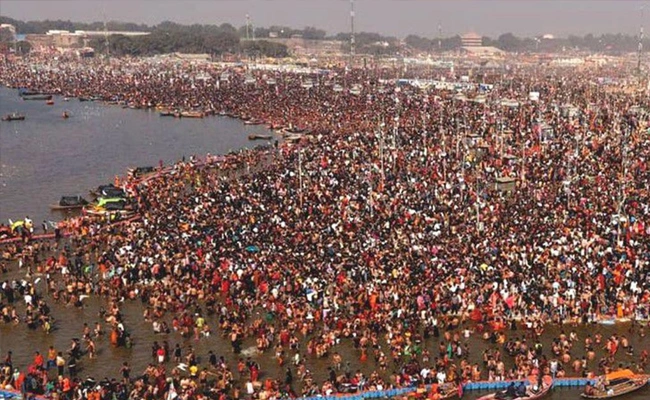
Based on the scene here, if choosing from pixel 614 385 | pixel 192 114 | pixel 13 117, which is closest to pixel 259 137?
pixel 192 114

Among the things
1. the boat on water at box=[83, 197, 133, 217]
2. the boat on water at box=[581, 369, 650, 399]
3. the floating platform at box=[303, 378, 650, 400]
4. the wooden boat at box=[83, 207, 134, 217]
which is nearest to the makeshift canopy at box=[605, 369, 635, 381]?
the boat on water at box=[581, 369, 650, 399]

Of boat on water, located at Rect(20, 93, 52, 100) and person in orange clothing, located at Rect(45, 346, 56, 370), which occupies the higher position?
boat on water, located at Rect(20, 93, 52, 100)

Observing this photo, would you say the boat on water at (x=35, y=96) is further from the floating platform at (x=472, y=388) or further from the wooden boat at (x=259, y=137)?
the floating platform at (x=472, y=388)

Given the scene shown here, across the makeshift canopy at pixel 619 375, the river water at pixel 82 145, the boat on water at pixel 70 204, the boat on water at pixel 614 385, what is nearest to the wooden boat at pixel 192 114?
the river water at pixel 82 145

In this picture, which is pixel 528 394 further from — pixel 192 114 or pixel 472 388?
pixel 192 114

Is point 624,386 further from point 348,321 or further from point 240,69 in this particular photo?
point 240,69

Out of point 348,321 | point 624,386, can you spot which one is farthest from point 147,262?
point 624,386

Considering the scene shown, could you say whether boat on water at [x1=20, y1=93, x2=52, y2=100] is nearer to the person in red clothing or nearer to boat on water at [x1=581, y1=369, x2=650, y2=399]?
the person in red clothing
